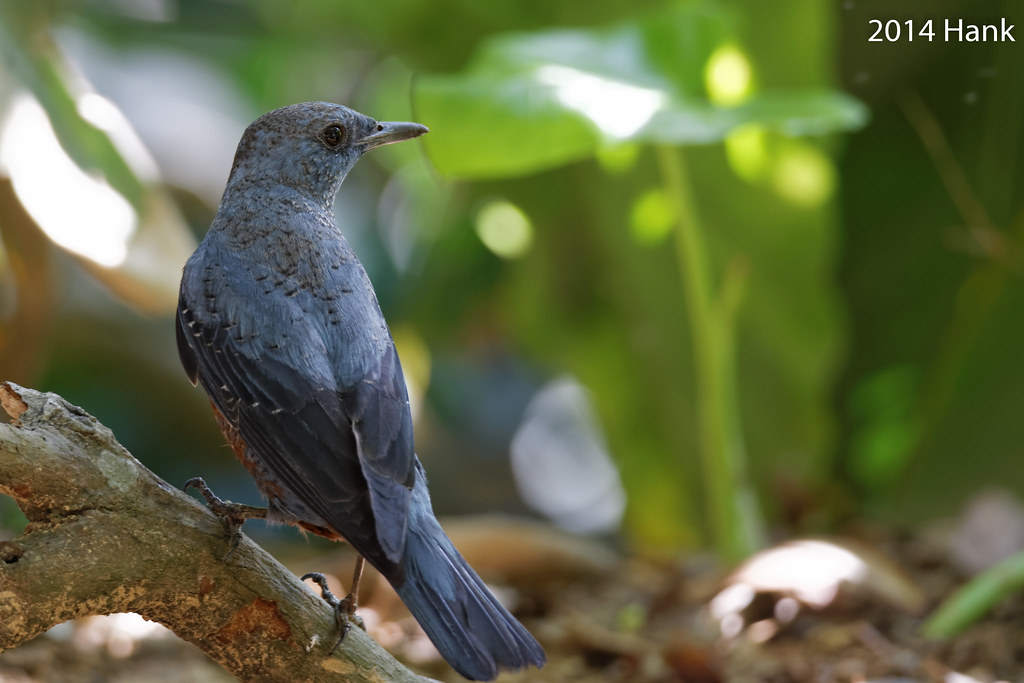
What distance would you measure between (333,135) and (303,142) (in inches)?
2.4

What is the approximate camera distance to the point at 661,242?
4008 mm

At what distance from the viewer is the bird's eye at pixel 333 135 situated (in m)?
2.06

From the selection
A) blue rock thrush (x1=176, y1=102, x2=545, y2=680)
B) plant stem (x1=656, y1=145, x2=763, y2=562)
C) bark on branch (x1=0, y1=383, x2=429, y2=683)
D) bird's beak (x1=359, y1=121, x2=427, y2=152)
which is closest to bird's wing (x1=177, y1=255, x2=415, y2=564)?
blue rock thrush (x1=176, y1=102, x2=545, y2=680)

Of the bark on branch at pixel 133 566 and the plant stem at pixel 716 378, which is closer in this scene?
the bark on branch at pixel 133 566

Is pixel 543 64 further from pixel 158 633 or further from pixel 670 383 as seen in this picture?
pixel 158 633

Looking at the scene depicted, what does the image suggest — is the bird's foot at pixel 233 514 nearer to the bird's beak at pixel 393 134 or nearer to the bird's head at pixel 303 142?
the bird's head at pixel 303 142

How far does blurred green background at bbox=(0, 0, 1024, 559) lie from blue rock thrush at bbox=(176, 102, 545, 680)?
718mm

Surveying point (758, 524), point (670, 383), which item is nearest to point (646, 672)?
point (758, 524)

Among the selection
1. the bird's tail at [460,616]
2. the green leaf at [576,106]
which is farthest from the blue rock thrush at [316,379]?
the green leaf at [576,106]

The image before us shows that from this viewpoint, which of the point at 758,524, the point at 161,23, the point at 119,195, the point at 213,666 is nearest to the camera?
the point at 213,666

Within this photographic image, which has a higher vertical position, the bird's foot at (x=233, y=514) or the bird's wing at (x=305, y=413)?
the bird's wing at (x=305, y=413)

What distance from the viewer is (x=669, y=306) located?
13.4 feet

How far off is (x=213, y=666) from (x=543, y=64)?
1.95 metres

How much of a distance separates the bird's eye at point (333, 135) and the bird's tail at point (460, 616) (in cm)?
84
